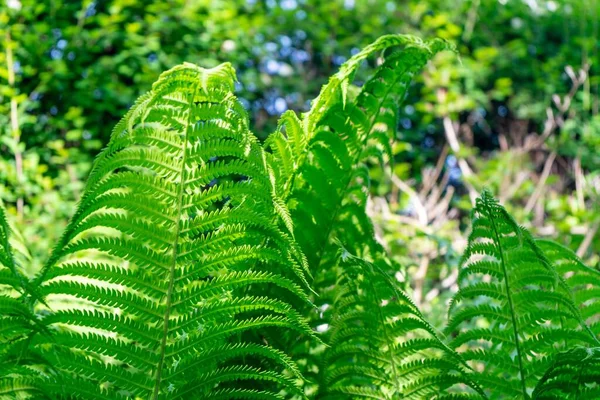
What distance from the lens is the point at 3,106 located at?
11.0 ft

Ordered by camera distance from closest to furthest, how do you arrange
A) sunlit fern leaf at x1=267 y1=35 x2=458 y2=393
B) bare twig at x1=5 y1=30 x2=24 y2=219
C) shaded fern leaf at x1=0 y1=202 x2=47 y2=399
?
shaded fern leaf at x1=0 y1=202 x2=47 y2=399
sunlit fern leaf at x1=267 y1=35 x2=458 y2=393
bare twig at x1=5 y1=30 x2=24 y2=219

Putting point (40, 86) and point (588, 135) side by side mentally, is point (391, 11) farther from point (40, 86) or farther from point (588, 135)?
point (40, 86)

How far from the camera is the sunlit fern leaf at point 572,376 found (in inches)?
25.1

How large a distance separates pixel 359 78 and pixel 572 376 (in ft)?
13.9

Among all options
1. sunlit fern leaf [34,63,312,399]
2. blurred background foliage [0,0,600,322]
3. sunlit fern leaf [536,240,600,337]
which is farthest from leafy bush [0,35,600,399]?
blurred background foliage [0,0,600,322]

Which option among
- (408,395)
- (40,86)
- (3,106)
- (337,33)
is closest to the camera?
(408,395)

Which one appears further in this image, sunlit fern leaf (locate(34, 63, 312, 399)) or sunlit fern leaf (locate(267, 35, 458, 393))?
sunlit fern leaf (locate(267, 35, 458, 393))

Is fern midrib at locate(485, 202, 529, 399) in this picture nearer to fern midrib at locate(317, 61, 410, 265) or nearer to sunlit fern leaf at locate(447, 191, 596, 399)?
sunlit fern leaf at locate(447, 191, 596, 399)

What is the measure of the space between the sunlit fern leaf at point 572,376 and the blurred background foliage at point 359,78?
4.53ft

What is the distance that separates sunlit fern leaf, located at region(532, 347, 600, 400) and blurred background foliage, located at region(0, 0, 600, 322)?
1.38 metres

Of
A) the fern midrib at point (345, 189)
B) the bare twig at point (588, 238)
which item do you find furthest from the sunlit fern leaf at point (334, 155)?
the bare twig at point (588, 238)

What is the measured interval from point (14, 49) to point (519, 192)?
11.0ft

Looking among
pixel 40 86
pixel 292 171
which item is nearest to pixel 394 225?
pixel 40 86

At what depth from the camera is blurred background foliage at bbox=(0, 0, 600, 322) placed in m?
3.44
